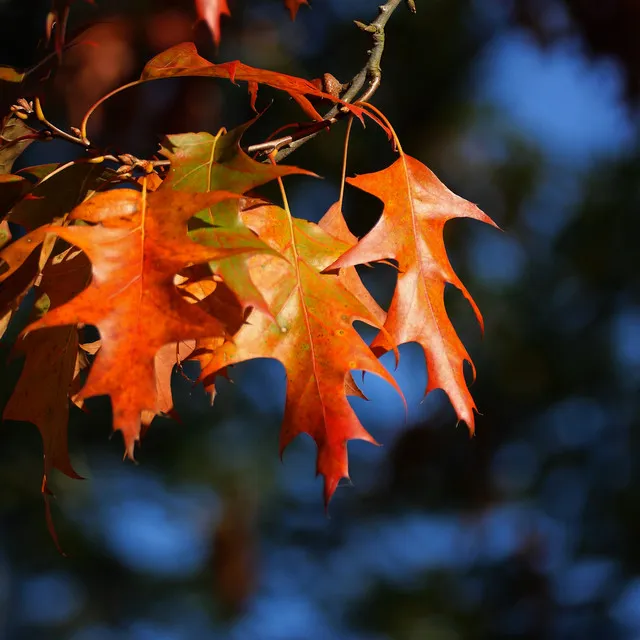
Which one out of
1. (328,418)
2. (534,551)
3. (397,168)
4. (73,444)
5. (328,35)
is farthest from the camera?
(534,551)

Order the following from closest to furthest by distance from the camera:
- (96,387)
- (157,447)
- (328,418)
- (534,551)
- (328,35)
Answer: (96,387), (328,418), (328,35), (157,447), (534,551)

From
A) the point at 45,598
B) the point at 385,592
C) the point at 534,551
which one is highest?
the point at 534,551

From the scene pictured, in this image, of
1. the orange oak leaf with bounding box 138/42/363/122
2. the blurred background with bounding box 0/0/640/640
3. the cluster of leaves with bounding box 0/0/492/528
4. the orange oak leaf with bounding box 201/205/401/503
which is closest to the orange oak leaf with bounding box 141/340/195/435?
the cluster of leaves with bounding box 0/0/492/528

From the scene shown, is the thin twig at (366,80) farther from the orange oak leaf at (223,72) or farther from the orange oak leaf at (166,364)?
the orange oak leaf at (166,364)

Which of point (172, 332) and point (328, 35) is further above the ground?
point (172, 332)

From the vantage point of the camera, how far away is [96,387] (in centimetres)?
58

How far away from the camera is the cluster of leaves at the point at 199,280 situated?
0.61 meters

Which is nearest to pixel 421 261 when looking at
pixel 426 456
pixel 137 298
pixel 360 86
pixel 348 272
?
pixel 348 272

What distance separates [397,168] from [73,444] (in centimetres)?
271

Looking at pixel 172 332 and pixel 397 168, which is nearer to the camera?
pixel 172 332

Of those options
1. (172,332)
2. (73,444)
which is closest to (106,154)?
(172,332)

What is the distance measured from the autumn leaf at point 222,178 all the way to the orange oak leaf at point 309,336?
6 cm

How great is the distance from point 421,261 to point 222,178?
22cm

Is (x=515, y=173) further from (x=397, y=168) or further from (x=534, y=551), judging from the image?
(x=397, y=168)
